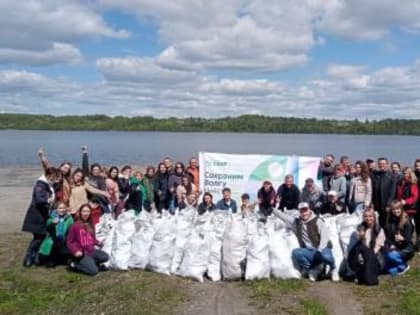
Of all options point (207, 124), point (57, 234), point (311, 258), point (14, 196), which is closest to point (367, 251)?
point (311, 258)

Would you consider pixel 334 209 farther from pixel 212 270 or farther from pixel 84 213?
pixel 84 213

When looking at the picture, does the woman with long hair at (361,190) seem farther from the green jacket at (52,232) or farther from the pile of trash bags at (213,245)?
the green jacket at (52,232)

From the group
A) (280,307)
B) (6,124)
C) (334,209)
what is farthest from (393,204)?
(6,124)

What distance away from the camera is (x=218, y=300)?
752cm

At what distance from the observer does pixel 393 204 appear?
354 inches

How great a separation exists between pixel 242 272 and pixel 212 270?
45 cm

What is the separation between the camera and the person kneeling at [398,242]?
877 cm

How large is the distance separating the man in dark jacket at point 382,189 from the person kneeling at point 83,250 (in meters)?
5.07

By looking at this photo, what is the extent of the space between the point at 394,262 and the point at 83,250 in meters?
4.78

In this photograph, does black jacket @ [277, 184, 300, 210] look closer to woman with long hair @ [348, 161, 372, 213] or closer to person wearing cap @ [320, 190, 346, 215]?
person wearing cap @ [320, 190, 346, 215]

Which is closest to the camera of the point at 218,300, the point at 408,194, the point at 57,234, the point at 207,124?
the point at 218,300

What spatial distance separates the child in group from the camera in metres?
9.15

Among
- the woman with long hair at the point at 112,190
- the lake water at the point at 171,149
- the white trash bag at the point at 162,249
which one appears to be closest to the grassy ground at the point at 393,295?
the white trash bag at the point at 162,249

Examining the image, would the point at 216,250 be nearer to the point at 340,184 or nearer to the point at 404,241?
the point at 404,241
